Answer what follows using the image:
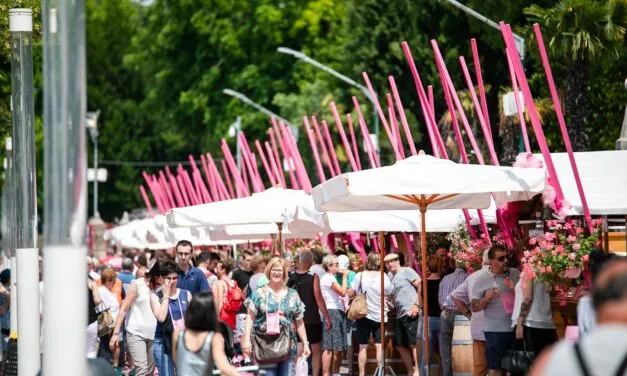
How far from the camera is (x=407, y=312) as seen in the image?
18.6m

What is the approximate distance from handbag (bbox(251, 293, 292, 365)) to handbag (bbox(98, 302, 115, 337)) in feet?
12.9

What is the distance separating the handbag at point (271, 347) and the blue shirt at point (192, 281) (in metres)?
2.89

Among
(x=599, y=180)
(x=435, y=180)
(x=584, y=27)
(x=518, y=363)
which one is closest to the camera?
(x=518, y=363)

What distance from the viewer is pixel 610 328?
591 cm

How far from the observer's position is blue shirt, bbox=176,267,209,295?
1656cm

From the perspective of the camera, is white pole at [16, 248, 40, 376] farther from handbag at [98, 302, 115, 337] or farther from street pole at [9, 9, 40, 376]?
handbag at [98, 302, 115, 337]

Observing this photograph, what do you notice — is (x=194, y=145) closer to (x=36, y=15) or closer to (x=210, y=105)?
(x=210, y=105)

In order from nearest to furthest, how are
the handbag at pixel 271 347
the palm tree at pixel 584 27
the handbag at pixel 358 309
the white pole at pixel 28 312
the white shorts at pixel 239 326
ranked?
the handbag at pixel 271 347
the white pole at pixel 28 312
the handbag at pixel 358 309
the white shorts at pixel 239 326
the palm tree at pixel 584 27

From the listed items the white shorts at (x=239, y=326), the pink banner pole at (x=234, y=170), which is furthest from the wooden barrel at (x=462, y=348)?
the pink banner pole at (x=234, y=170)

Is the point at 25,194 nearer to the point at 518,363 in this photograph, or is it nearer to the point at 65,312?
the point at 518,363

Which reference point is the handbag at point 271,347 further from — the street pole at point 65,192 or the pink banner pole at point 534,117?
the street pole at point 65,192

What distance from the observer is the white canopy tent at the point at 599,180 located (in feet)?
58.0

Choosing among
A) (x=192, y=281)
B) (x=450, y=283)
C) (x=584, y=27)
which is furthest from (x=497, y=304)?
(x=584, y=27)

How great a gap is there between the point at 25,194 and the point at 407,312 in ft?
15.7
